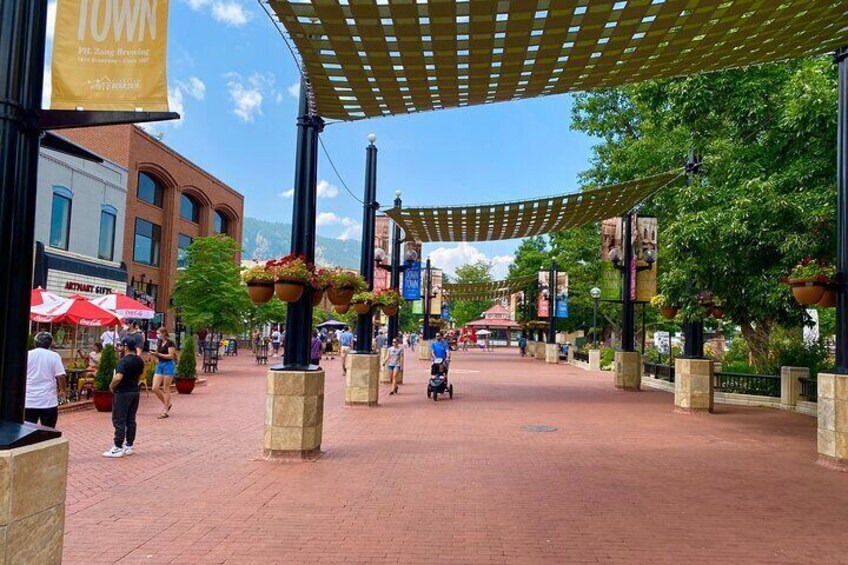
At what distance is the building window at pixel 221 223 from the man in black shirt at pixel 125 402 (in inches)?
1635

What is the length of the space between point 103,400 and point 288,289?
7160 millimetres

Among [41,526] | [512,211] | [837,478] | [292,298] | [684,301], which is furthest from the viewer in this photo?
[512,211]

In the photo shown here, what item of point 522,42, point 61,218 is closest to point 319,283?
point 522,42

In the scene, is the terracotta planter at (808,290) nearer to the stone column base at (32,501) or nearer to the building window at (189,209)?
the stone column base at (32,501)

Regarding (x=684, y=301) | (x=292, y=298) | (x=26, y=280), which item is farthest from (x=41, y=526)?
(x=684, y=301)

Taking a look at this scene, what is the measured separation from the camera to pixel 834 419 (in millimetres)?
8594

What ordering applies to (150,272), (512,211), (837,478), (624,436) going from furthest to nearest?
(150,272) → (512,211) → (624,436) → (837,478)

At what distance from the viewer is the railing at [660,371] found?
20.9 meters

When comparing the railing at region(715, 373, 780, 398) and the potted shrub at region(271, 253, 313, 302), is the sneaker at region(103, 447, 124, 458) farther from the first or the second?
the railing at region(715, 373, 780, 398)

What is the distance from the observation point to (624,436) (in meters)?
11.3

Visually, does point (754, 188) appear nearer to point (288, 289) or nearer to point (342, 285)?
point (342, 285)

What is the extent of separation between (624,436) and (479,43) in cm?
699

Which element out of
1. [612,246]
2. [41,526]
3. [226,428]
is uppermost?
[612,246]

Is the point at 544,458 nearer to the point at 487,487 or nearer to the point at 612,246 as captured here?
the point at 487,487
